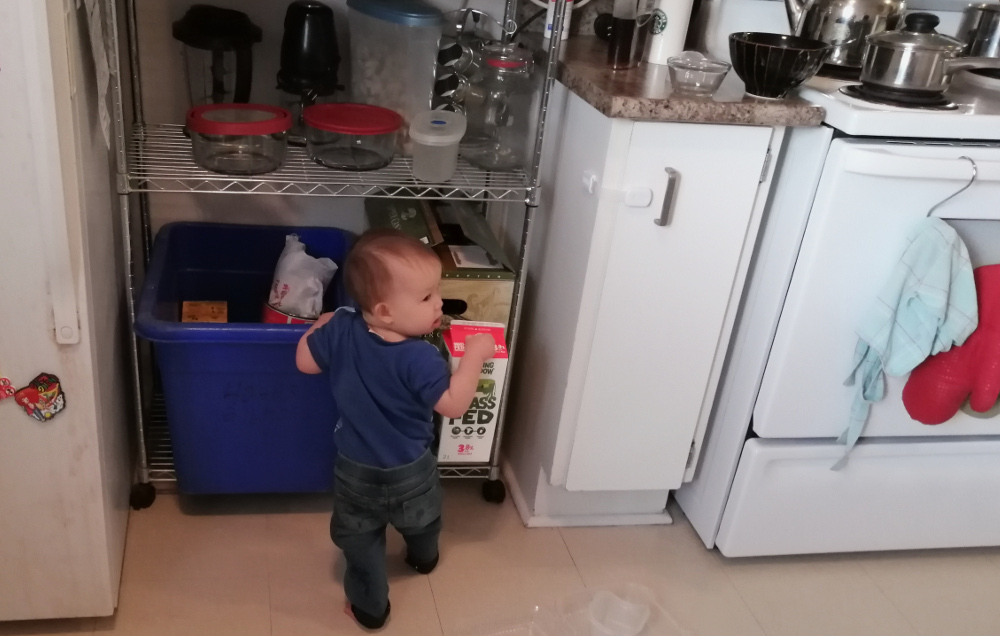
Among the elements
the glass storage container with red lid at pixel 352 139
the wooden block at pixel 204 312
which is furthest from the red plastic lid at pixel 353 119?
the wooden block at pixel 204 312

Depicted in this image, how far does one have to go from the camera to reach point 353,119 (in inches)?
58.8

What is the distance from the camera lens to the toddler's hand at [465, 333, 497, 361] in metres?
1.40

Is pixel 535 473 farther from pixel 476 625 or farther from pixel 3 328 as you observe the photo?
pixel 3 328

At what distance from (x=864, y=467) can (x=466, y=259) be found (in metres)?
0.83

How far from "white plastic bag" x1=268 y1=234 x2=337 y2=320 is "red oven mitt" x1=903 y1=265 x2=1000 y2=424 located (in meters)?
1.07

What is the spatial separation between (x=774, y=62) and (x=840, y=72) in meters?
0.35

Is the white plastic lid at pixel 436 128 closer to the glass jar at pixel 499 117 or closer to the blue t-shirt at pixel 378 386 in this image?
the glass jar at pixel 499 117

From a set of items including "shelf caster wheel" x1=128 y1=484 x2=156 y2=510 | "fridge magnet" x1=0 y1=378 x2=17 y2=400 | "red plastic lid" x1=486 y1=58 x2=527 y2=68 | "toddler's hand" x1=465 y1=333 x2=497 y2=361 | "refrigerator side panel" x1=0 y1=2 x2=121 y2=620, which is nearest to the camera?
"refrigerator side panel" x1=0 y1=2 x2=121 y2=620

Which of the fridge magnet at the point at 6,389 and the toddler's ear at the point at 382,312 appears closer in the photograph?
the fridge magnet at the point at 6,389

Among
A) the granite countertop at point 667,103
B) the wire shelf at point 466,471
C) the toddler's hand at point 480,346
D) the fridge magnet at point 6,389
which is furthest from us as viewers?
the wire shelf at point 466,471

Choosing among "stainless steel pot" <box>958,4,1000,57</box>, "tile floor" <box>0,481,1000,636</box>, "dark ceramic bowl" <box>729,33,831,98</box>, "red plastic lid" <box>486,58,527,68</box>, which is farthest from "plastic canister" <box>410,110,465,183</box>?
"stainless steel pot" <box>958,4,1000,57</box>

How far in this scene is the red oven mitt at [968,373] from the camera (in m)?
1.44

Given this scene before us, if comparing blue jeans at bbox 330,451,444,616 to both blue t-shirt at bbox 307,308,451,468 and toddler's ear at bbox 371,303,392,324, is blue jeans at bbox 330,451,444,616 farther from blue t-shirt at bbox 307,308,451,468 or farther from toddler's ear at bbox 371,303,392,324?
toddler's ear at bbox 371,303,392,324

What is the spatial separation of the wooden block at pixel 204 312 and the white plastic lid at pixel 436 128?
516 mm
